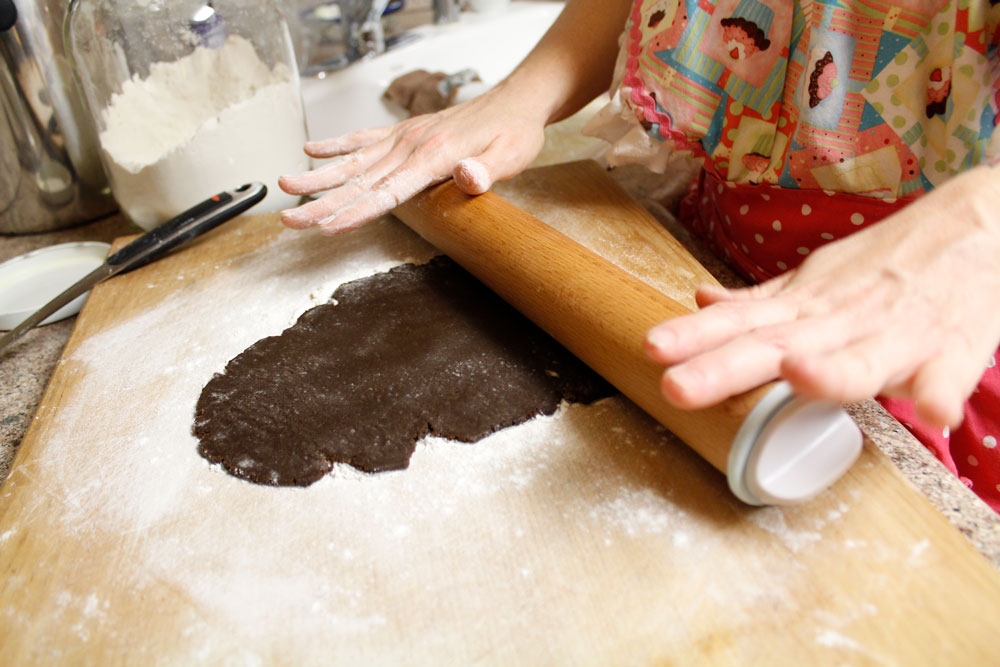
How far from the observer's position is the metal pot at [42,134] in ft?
4.14

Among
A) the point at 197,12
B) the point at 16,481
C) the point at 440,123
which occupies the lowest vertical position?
the point at 16,481

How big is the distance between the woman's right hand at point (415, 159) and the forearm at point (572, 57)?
1.8 inches

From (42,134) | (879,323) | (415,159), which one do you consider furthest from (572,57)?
(42,134)

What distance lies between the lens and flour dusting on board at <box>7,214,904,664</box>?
2.05ft

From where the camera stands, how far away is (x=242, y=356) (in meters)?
0.95

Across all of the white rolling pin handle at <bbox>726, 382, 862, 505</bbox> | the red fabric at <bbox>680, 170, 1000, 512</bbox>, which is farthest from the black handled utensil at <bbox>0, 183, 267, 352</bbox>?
the white rolling pin handle at <bbox>726, 382, 862, 505</bbox>

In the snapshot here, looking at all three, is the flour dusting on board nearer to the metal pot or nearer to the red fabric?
the red fabric

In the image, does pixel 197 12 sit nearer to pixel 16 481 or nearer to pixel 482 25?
pixel 16 481

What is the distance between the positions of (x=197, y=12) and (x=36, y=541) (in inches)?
37.7

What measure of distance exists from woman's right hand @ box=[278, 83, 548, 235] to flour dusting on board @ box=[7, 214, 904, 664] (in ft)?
1.31

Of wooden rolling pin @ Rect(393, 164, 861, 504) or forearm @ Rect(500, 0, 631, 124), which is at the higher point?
forearm @ Rect(500, 0, 631, 124)

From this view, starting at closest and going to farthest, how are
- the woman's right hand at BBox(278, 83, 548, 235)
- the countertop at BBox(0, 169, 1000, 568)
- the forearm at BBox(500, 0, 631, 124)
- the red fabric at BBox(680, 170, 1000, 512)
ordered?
the countertop at BBox(0, 169, 1000, 568) → the red fabric at BBox(680, 170, 1000, 512) → the woman's right hand at BBox(278, 83, 548, 235) → the forearm at BBox(500, 0, 631, 124)

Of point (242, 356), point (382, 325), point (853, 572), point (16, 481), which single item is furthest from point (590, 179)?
point (16, 481)

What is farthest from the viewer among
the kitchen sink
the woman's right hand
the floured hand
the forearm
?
the kitchen sink
